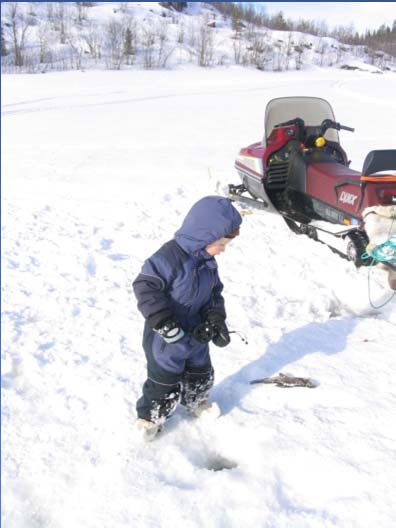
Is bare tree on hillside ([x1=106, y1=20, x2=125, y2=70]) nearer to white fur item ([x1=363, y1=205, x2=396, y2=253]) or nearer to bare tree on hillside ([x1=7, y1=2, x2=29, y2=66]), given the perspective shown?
bare tree on hillside ([x1=7, y1=2, x2=29, y2=66])

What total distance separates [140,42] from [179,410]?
44.3 meters

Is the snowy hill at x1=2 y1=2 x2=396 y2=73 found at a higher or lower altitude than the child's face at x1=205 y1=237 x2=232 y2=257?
higher

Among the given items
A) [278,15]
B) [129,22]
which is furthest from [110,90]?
[278,15]

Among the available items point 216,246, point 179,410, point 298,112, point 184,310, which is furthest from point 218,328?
point 298,112

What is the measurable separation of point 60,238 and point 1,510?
2.68 metres

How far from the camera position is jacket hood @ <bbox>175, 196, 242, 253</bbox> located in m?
1.92

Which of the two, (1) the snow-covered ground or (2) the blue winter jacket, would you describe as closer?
(1) the snow-covered ground

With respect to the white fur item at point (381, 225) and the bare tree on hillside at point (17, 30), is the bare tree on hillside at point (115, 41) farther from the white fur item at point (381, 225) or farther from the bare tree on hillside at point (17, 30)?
the white fur item at point (381, 225)

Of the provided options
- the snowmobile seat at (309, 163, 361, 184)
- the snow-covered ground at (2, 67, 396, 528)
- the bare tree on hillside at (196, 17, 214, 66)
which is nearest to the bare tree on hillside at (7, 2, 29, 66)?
the bare tree on hillside at (196, 17, 214, 66)

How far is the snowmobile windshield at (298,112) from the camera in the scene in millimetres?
5055

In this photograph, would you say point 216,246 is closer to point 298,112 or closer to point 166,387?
point 166,387

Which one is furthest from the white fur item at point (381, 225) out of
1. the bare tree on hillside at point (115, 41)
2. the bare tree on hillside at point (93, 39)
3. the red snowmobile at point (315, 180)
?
the bare tree on hillside at point (93, 39)

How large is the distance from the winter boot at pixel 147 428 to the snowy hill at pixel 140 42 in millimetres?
31858

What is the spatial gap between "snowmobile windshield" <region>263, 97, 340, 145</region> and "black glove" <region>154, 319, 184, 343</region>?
11.6ft
